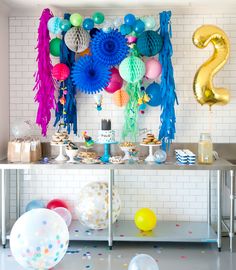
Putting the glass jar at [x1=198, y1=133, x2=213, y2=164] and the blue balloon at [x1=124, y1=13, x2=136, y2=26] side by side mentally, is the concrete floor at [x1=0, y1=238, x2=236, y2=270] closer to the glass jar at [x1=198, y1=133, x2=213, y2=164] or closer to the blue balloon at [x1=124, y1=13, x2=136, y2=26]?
the glass jar at [x1=198, y1=133, x2=213, y2=164]

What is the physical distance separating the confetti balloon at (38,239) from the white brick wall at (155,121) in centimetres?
135

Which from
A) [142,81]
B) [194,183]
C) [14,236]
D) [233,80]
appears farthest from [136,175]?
[14,236]

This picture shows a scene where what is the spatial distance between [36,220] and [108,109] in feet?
5.50

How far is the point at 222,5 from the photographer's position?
172 inches

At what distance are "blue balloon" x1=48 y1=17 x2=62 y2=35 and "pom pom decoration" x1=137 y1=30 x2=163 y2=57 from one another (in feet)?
2.51

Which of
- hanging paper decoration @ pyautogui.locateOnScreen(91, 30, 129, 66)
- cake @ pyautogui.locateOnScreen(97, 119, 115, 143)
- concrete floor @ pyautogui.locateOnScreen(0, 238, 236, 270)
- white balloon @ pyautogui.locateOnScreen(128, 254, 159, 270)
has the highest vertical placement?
hanging paper decoration @ pyautogui.locateOnScreen(91, 30, 129, 66)

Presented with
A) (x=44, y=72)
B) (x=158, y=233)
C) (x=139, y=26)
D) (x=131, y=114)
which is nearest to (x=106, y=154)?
(x=131, y=114)

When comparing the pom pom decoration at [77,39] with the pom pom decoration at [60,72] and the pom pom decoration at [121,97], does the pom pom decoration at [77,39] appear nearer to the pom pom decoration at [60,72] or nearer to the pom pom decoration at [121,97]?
the pom pom decoration at [60,72]

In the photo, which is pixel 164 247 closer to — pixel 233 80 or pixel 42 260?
pixel 42 260

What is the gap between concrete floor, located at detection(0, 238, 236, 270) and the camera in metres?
3.72

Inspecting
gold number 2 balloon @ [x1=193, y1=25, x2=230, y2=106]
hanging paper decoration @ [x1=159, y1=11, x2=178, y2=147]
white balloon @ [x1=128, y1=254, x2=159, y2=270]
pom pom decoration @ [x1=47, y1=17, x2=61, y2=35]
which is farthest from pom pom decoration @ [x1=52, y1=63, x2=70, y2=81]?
white balloon @ [x1=128, y1=254, x2=159, y2=270]

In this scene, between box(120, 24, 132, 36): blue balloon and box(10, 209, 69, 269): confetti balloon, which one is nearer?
box(10, 209, 69, 269): confetti balloon

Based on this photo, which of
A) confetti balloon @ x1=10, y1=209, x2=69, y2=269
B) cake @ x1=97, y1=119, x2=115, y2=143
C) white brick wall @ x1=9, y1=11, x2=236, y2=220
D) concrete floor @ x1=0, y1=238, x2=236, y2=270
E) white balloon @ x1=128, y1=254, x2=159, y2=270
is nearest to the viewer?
white balloon @ x1=128, y1=254, x2=159, y2=270

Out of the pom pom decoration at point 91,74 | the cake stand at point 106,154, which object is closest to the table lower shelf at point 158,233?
the cake stand at point 106,154
